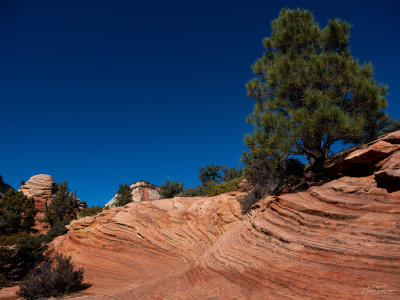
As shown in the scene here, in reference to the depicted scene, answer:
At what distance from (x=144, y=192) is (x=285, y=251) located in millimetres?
50352

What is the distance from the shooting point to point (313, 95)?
10.1 m

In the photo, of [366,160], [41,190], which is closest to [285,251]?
[366,160]

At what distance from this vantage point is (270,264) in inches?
257

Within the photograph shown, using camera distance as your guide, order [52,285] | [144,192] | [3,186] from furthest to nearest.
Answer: [144,192]
[3,186]
[52,285]

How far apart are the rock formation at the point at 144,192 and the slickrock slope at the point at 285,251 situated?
3937 cm

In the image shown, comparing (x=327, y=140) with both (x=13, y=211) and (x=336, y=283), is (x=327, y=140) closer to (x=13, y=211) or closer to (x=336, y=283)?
(x=336, y=283)

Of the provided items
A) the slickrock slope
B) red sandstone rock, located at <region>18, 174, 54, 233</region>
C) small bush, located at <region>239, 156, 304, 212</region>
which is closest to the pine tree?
small bush, located at <region>239, 156, 304, 212</region>

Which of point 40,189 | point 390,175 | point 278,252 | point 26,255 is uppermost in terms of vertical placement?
point 40,189

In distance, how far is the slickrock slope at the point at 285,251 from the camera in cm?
501

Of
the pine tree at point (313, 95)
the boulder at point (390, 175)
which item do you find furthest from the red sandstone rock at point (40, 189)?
the boulder at point (390, 175)

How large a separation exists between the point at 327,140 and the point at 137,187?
50.2 meters

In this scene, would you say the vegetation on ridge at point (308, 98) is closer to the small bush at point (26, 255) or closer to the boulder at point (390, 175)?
the boulder at point (390, 175)

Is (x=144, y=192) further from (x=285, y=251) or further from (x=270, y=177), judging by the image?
(x=285, y=251)

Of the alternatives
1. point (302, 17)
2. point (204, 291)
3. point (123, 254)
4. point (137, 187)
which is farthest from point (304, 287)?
point (137, 187)
